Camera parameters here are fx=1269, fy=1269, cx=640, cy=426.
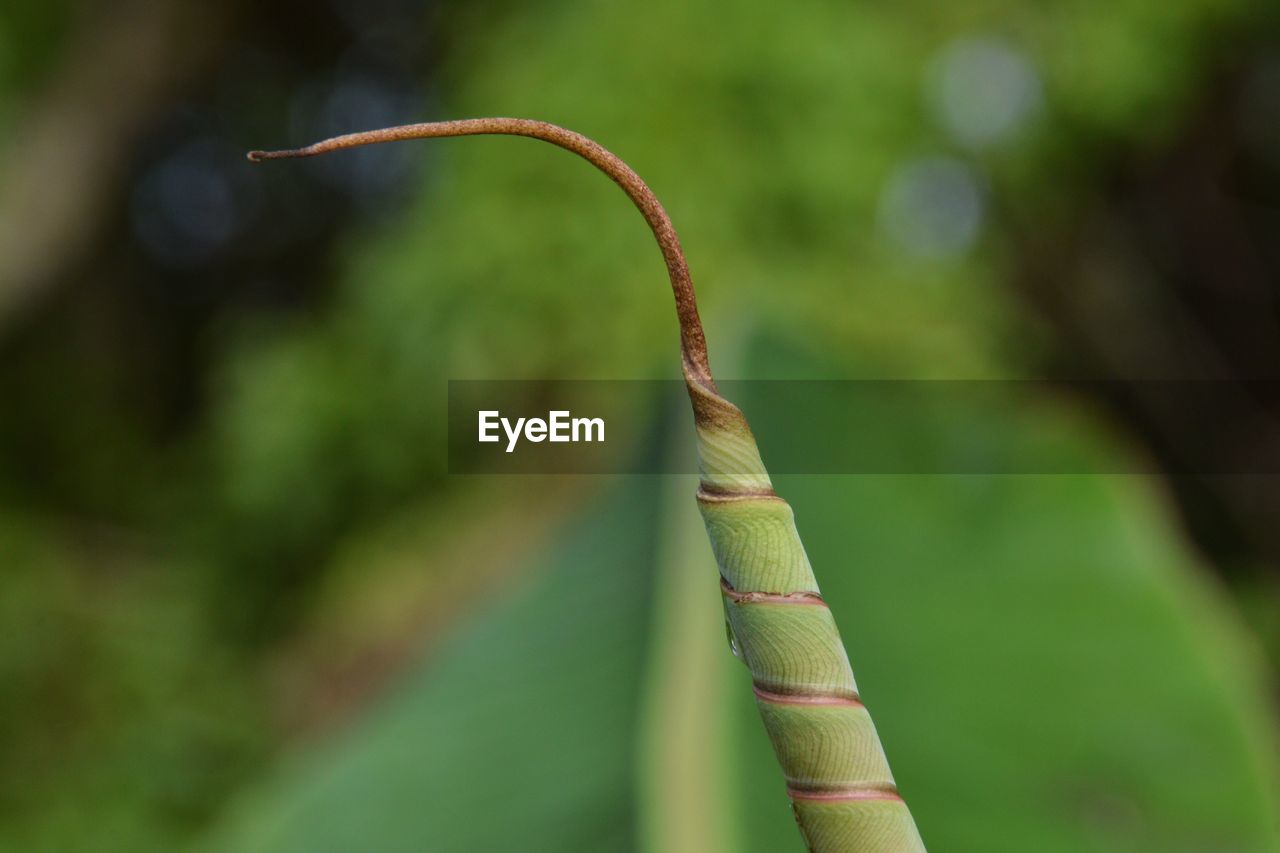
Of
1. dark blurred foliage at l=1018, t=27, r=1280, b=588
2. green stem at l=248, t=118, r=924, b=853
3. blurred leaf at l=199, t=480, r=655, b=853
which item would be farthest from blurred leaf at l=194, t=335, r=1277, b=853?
dark blurred foliage at l=1018, t=27, r=1280, b=588

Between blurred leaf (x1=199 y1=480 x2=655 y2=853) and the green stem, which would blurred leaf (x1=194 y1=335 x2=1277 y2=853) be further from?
the green stem

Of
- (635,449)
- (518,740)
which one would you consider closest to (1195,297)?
(635,449)

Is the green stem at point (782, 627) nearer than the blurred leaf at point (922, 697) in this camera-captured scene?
Yes

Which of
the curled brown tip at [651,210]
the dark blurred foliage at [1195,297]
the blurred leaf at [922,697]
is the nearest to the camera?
the curled brown tip at [651,210]

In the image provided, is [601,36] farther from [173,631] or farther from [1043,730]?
[173,631]

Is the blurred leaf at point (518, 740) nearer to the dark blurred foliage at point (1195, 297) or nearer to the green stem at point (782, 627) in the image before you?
the green stem at point (782, 627)

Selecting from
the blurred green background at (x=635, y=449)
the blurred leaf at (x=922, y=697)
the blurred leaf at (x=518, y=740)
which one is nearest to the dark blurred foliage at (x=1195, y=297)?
the blurred green background at (x=635, y=449)

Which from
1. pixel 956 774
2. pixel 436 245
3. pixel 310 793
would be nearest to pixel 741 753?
pixel 956 774

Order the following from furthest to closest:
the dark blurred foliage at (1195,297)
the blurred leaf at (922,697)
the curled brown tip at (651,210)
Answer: the dark blurred foliage at (1195,297) → the blurred leaf at (922,697) → the curled brown tip at (651,210)
